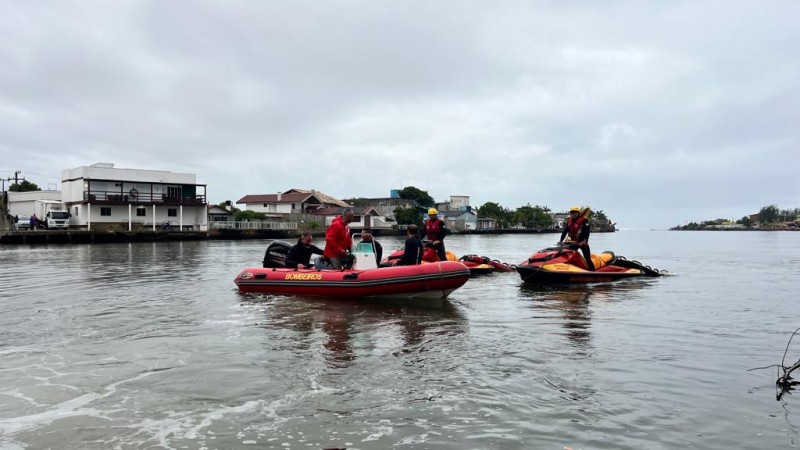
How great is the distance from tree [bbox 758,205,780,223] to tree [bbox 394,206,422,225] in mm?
153053

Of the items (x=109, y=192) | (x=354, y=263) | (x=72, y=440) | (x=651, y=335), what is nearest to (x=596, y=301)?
(x=651, y=335)

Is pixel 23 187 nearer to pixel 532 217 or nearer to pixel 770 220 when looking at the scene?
pixel 532 217

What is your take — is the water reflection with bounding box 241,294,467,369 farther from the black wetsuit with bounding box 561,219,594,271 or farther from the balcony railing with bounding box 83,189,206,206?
the balcony railing with bounding box 83,189,206,206

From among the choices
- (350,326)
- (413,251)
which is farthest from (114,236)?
(350,326)

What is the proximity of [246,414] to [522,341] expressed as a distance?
14.8ft

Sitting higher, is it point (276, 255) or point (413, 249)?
point (413, 249)

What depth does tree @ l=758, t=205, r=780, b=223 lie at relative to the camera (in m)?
175

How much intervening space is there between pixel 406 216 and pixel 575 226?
67025 millimetres

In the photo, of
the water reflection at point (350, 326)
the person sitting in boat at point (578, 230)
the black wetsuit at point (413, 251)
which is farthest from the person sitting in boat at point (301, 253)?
the person sitting in boat at point (578, 230)

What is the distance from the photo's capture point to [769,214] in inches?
6949

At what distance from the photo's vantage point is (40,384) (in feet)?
20.1

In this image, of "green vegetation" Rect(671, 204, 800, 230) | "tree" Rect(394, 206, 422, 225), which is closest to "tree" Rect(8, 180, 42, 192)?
"tree" Rect(394, 206, 422, 225)

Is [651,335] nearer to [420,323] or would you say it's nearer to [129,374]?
[420,323]

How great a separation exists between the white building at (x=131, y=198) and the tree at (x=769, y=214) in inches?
7491
